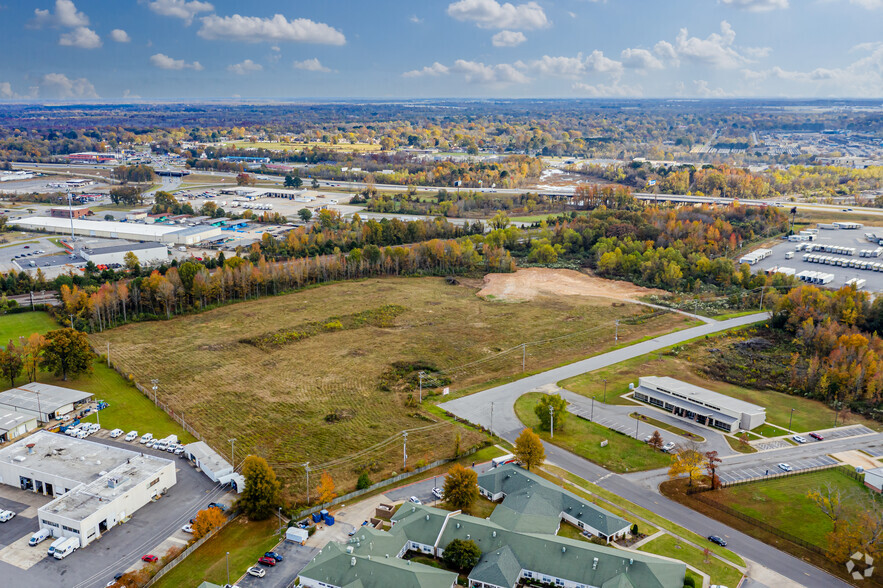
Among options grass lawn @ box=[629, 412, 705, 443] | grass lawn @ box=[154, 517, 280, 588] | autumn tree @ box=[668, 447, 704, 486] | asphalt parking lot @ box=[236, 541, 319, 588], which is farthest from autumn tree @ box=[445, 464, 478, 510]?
grass lawn @ box=[629, 412, 705, 443]

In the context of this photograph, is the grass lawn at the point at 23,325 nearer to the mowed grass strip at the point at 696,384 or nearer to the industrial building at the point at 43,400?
the industrial building at the point at 43,400

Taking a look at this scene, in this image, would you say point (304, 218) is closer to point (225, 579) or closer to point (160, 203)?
point (160, 203)

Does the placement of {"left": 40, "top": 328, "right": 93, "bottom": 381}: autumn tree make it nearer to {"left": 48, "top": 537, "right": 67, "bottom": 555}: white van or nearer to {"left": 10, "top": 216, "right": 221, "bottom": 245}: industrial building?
{"left": 48, "top": 537, "right": 67, "bottom": 555}: white van

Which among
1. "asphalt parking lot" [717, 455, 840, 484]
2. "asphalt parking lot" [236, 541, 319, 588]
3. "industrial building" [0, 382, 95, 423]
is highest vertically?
"industrial building" [0, 382, 95, 423]

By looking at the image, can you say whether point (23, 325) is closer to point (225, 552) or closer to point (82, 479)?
point (82, 479)

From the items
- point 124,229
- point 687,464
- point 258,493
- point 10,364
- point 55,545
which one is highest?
point 124,229

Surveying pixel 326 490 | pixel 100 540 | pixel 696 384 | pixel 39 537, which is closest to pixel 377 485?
pixel 326 490

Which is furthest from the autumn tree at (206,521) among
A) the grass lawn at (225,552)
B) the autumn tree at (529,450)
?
the autumn tree at (529,450)
